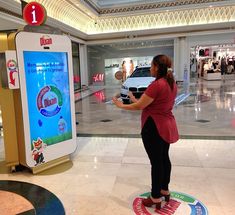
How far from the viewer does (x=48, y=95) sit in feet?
11.0

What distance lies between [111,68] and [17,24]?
394 inches

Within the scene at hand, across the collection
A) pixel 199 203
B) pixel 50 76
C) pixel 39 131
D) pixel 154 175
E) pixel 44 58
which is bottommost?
pixel 199 203

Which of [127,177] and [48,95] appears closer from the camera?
[127,177]

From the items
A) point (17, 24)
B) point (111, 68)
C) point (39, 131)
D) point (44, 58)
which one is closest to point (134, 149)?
point (39, 131)

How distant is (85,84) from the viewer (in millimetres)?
16656

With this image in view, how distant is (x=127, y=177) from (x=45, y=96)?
1454mm

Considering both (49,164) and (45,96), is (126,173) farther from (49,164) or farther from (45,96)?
(45,96)

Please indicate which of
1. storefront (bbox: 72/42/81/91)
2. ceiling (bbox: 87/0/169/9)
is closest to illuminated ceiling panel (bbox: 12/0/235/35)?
ceiling (bbox: 87/0/169/9)

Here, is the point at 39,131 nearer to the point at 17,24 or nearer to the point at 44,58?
the point at 44,58

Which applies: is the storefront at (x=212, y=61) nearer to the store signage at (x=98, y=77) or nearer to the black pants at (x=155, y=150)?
the store signage at (x=98, y=77)

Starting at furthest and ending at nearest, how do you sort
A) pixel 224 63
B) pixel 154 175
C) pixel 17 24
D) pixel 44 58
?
1. pixel 224 63
2. pixel 17 24
3. pixel 44 58
4. pixel 154 175

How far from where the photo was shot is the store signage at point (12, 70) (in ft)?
A: 9.73

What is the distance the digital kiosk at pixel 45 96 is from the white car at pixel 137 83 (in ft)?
15.0

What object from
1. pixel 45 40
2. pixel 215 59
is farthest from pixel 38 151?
pixel 215 59
